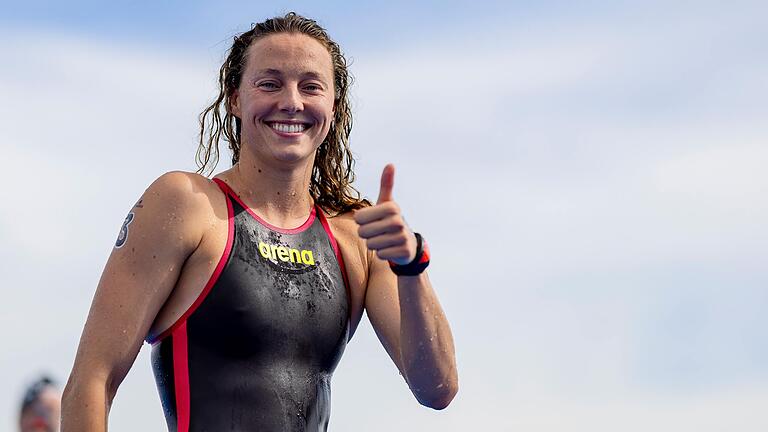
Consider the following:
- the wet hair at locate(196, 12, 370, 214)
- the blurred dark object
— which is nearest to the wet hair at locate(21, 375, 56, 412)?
the blurred dark object

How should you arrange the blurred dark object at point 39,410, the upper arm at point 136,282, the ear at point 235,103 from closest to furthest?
the upper arm at point 136,282
the ear at point 235,103
the blurred dark object at point 39,410

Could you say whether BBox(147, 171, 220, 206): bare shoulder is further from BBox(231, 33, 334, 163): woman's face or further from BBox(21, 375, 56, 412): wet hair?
BBox(21, 375, 56, 412): wet hair

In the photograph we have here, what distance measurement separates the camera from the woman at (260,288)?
509 cm

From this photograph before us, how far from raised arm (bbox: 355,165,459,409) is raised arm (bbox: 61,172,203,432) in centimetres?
101

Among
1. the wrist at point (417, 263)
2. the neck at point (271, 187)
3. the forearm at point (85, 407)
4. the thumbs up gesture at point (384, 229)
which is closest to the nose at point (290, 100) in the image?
the neck at point (271, 187)

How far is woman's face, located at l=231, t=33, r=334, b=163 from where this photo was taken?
218 inches

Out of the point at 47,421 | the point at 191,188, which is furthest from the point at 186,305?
the point at 47,421

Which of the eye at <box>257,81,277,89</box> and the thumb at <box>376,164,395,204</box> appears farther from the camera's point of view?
the eye at <box>257,81,277,89</box>

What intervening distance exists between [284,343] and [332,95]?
1.34 m

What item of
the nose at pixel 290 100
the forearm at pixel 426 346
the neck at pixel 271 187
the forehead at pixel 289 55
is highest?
the forehead at pixel 289 55

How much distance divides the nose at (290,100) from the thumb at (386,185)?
90 cm

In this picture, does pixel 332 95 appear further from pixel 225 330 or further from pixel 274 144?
pixel 225 330

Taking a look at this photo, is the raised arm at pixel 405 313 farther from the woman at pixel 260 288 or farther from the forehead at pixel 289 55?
the forehead at pixel 289 55

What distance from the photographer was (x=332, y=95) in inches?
227
